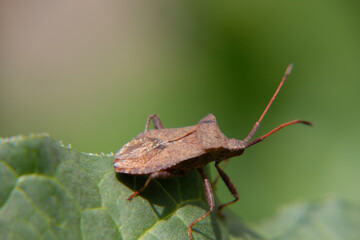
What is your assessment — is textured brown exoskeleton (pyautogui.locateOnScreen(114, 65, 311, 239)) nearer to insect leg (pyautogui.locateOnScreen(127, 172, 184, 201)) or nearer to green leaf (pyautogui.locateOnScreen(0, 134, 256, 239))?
insect leg (pyautogui.locateOnScreen(127, 172, 184, 201))

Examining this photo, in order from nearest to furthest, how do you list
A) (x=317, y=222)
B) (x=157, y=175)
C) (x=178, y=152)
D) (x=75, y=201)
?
1. (x=75, y=201)
2. (x=157, y=175)
3. (x=178, y=152)
4. (x=317, y=222)

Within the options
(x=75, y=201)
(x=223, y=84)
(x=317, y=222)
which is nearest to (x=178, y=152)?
(x=75, y=201)

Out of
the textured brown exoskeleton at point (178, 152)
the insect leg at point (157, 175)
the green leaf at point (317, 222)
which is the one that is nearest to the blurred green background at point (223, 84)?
the green leaf at point (317, 222)

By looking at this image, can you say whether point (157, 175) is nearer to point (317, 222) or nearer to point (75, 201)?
point (75, 201)

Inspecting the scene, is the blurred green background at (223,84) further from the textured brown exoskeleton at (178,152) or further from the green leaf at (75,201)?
the green leaf at (75,201)

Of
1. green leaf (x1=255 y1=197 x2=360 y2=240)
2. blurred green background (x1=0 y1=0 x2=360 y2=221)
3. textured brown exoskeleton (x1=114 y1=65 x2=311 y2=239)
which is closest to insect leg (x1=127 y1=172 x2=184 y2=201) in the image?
textured brown exoskeleton (x1=114 y1=65 x2=311 y2=239)

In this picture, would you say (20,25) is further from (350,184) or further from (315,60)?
(350,184)
